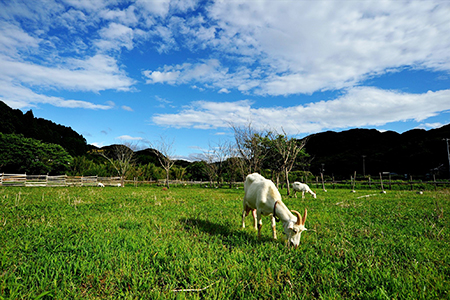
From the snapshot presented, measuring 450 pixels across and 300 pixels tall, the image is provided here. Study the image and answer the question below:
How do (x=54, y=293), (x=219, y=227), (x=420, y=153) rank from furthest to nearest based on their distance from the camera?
(x=420, y=153) < (x=219, y=227) < (x=54, y=293)

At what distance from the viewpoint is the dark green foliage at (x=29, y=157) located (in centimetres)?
3153

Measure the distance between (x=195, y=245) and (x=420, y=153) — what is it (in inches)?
3368

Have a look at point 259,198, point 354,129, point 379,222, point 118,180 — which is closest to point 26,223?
point 259,198

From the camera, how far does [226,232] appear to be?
5.43m

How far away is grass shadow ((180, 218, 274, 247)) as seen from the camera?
15.3 ft

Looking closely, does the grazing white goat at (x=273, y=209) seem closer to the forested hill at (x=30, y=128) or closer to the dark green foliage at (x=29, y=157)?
the dark green foliage at (x=29, y=157)

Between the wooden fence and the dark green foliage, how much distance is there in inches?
175

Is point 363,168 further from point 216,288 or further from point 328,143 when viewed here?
point 216,288

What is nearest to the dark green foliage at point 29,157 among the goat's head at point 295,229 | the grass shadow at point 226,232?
the grass shadow at point 226,232

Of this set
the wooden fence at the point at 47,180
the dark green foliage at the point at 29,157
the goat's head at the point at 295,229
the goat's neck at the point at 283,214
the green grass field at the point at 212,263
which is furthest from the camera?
the dark green foliage at the point at 29,157

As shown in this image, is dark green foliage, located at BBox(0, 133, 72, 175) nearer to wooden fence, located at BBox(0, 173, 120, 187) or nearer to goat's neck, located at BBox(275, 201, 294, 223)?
wooden fence, located at BBox(0, 173, 120, 187)

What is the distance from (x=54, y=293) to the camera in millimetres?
2568

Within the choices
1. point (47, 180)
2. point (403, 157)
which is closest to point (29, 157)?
point (47, 180)

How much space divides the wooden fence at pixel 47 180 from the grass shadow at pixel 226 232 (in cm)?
3020
